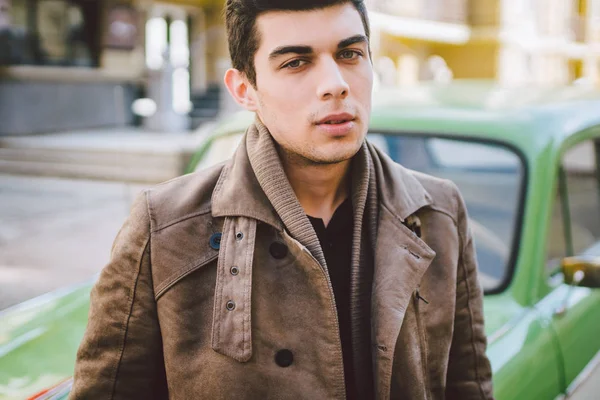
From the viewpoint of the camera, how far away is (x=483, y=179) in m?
2.97

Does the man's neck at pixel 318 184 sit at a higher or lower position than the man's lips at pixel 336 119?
lower

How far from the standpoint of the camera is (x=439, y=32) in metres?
27.6

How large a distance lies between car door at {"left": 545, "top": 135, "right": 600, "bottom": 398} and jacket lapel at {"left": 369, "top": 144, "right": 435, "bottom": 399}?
103cm

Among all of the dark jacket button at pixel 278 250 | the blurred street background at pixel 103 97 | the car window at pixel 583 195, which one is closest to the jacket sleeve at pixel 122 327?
the dark jacket button at pixel 278 250

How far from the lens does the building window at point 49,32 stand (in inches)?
572

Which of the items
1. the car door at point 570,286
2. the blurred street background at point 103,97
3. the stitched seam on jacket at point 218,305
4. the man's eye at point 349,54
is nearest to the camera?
the stitched seam on jacket at point 218,305

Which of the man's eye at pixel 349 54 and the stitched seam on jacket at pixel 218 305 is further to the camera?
the man's eye at pixel 349 54

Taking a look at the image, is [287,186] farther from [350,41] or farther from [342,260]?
[350,41]

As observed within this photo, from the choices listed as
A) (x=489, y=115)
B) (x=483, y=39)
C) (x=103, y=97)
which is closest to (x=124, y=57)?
(x=103, y=97)

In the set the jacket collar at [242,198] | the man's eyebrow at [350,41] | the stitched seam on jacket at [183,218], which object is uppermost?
the man's eyebrow at [350,41]

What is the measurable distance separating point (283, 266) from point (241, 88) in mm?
474

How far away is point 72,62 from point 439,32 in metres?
16.3

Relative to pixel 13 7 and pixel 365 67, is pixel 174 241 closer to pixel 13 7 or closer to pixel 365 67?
pixel 365 67

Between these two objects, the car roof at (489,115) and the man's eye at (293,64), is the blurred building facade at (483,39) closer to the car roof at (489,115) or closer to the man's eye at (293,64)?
the car roof at (489,115)
